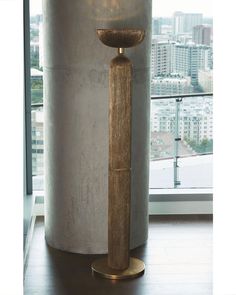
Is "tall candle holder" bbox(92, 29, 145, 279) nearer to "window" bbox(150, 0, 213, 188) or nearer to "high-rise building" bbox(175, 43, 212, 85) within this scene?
"window" bbox(150, 0, 213, 188)

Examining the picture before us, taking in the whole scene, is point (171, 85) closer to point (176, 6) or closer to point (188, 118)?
point (188, 118)

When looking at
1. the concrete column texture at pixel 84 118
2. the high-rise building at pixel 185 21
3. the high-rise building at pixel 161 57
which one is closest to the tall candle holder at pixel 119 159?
the concrete column texture at pixel 84 118

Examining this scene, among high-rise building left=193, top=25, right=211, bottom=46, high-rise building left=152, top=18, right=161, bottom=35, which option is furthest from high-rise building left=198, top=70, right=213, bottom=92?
high-rise building left=152, top=18, right=161, bottom=35

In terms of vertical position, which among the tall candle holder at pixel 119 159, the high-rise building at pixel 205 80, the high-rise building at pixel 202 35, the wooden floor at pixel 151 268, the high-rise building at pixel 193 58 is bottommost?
the wooden floor at pixel 151 268

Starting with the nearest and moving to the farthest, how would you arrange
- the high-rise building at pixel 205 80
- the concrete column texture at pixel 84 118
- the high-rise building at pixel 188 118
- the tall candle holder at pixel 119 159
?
the tall candle holder at pixel 119 159, the concrete column texture at pixel 84 118, the high-rise building at pixel 188 118, the high-rise building at pixel 205 80

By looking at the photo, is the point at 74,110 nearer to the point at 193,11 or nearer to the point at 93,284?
the point at 93,284

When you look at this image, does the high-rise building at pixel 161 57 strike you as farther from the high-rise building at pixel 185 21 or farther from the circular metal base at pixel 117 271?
the circular metal base at pixel 117 271

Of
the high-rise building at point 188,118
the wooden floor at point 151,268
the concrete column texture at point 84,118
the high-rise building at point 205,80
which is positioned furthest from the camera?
the high-rise building at point 205,80

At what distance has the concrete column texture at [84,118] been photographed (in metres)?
4.86

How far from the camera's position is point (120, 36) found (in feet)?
14.4

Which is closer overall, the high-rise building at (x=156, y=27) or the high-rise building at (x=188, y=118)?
the high-rise building at (x=188, y=118)
